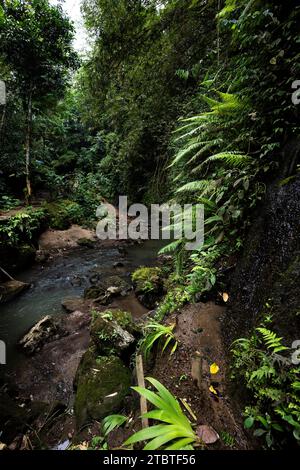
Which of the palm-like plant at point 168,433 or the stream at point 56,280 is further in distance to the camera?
the stream at point 56,280

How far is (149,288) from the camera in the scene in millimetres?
5246

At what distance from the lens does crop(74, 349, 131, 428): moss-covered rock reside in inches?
100

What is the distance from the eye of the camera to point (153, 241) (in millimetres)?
10211

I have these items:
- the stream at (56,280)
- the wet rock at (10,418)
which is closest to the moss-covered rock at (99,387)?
the wet rock at (10,418)

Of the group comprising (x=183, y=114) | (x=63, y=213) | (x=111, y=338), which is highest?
(x=183, y=114)

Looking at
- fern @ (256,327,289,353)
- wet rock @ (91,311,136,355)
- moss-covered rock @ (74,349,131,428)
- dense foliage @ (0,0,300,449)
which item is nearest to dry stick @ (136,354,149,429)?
dense foliage @ (0,0,300,449)

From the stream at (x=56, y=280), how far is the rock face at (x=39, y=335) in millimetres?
166

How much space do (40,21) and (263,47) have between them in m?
9.87

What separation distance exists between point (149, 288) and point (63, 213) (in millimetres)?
7262

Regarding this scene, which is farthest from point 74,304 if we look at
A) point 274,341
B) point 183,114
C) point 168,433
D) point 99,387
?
point 183,114

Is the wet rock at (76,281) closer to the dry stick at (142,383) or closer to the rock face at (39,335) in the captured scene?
the rock face at (39,335)

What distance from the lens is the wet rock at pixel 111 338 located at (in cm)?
325

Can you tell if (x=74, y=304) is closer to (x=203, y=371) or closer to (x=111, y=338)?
(x=111, y=338)
